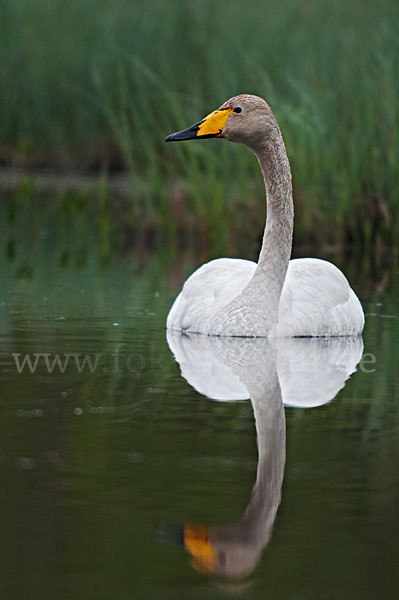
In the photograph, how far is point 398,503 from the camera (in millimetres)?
4125

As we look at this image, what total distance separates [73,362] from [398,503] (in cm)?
310

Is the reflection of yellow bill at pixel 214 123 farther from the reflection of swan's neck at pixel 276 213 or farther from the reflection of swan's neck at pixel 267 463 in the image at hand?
the reflection of swan's neck at pixel 267 463

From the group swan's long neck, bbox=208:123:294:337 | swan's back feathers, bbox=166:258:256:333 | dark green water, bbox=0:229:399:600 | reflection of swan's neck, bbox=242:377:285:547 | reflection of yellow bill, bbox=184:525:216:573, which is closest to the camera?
dark green water, bbox=0:229:399:600

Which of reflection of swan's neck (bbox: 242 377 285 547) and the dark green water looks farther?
reflection of swan's neck (bbox: 242 377 285 547)

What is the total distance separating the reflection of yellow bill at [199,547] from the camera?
3.52 metres

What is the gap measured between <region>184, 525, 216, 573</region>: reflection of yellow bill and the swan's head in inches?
173

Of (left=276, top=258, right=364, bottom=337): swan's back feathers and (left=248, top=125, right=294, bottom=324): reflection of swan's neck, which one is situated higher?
(left=248, top=125, right=294, bottom=324): reflection of swan's neck

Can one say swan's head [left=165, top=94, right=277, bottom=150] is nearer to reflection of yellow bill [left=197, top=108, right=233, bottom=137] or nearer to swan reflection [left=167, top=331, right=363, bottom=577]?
reflection of yellow bill [left=197, top=108, right=233, bottom=137]

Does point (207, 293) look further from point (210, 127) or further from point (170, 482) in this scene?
point (170, 482)

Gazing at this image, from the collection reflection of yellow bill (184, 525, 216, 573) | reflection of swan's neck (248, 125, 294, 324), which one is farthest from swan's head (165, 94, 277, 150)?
reflection of yellow bill (184, 525, 216, 573)

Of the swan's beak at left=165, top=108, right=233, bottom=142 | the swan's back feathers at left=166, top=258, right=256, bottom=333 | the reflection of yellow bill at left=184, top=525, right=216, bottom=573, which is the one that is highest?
the swan's beak at left=165, top=108, right=233, bottom=142

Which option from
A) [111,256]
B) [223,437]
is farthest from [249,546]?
[111,256]

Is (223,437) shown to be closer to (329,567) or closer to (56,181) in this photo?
(329,567)

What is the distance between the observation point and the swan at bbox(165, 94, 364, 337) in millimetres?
7898
